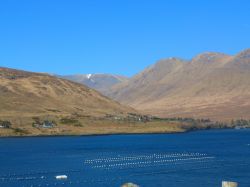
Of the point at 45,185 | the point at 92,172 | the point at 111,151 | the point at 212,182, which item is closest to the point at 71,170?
the point at 92,172

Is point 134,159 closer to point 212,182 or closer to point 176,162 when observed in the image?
point 176,162

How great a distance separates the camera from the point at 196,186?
343 feet

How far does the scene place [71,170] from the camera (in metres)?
135

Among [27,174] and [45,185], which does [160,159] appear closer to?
[27,174]

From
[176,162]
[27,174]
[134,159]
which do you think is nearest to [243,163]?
[176,162]

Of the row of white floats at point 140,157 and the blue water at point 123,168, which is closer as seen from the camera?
the blue water at point 123,168

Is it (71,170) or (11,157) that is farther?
(11,157)

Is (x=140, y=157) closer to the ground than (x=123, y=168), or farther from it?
farther from it

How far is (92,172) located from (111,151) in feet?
209

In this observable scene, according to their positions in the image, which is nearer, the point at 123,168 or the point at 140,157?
the point at 123,168

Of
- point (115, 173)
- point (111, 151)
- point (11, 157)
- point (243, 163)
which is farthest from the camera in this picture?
point (111, 151)

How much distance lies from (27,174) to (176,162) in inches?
1509

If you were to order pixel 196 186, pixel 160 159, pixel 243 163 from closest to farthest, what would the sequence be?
pixel 196 186, pixel 243 163, pixel 160 159

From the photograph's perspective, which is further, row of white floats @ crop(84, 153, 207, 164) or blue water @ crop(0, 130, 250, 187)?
row of white floats @ crop(84, 153, 207, 164)
